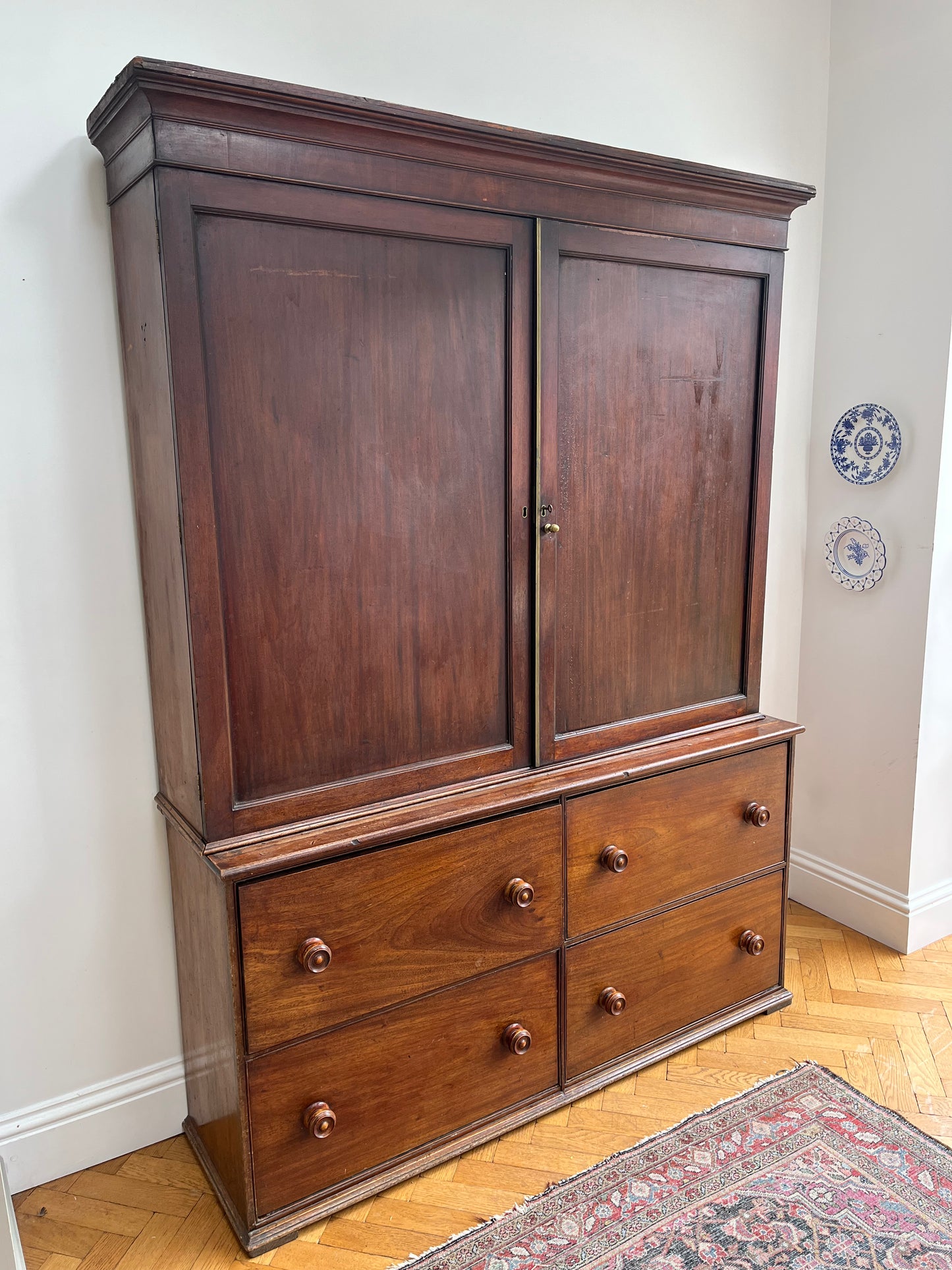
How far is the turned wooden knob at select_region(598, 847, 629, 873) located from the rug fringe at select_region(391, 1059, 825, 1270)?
0.53 m

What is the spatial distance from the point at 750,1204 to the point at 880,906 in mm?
1131

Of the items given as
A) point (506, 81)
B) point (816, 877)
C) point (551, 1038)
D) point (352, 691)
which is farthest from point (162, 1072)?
point (506, 81)

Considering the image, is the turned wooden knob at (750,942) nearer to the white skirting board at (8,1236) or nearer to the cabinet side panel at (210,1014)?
the cabinet side panel at (210,1014)

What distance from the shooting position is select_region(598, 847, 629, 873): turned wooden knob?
1917 mm

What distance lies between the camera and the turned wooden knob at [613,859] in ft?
6.29

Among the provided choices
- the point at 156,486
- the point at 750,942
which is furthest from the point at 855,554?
the point at 156,486

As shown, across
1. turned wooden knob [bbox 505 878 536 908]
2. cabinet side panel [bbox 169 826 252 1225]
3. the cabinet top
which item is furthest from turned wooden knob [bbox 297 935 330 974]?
the cabinet top

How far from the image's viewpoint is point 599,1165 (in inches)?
71.3

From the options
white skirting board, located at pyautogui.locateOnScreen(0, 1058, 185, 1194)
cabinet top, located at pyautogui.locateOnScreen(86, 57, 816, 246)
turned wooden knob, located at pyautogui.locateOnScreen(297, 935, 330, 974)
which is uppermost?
cabinet top, located at pyautogui.locateOnScreen(86, 57, 816, 246)

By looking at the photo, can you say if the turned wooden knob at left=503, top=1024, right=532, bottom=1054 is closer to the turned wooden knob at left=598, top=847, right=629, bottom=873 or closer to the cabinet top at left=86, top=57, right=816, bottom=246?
the turned wooden knob at left=598, top=847, right=629, bottom=873

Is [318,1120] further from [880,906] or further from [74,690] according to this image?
[880,906]

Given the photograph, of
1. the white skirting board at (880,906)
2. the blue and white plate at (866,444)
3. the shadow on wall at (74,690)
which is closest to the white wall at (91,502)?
the shadow on wall at (74,690)

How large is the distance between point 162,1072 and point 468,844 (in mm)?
847

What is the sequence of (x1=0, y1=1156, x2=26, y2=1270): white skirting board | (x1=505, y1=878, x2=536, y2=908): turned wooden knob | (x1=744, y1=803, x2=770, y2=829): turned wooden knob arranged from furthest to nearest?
1. (x1=744, y1=803, x2=770, y2=829): turned wooden knob
2. (x1=505, y1=878, x2=536, y2=908): turned wooden knob
3. (x1=0, y1=1156, x2=26, y2=1270): white skirting board
